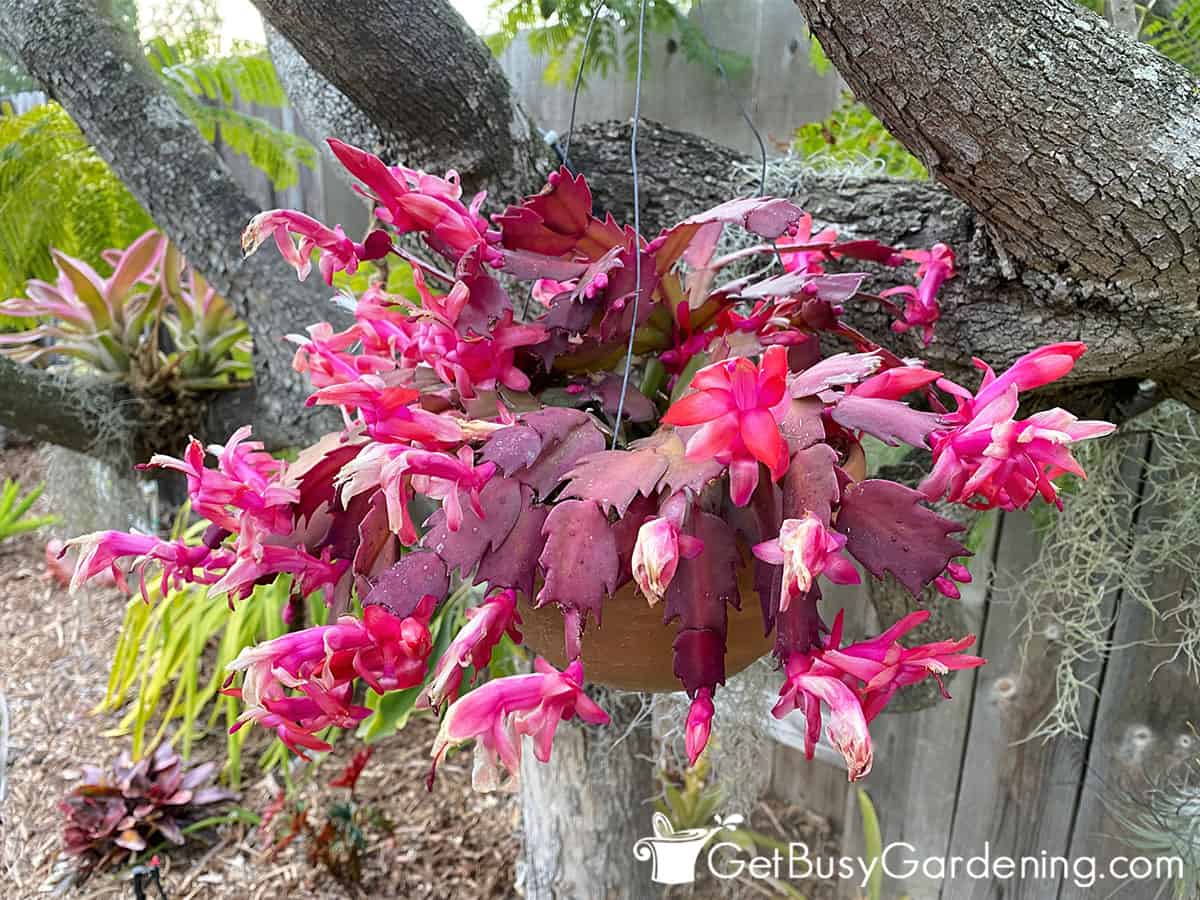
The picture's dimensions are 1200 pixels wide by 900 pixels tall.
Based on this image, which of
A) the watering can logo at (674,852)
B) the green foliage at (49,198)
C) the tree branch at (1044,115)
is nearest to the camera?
the tree branch at (1044,115)

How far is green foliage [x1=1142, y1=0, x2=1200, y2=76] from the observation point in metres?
0.93

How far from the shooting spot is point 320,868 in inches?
67.7

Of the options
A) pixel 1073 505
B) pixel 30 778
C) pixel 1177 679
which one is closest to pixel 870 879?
pixel 1177 679

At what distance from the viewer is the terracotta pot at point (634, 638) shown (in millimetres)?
575

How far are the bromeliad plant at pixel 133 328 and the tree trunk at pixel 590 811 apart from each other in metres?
0.88

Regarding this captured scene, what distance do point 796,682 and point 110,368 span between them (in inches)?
57.2

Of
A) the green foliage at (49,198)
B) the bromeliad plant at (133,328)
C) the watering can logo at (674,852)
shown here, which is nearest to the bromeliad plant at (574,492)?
the watering can logo at (674,852)

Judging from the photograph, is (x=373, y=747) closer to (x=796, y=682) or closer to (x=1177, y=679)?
(x=1177, y=679)

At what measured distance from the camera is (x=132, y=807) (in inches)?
64.3

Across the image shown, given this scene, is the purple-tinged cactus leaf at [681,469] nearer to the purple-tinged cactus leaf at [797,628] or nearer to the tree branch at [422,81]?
the purple-tinged cactus leaf at [797,628]

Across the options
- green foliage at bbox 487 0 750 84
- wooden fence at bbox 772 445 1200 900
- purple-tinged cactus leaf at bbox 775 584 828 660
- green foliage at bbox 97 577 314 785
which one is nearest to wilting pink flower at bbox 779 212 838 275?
purple-tinged cactus leaf at bbox 775 584 828 660

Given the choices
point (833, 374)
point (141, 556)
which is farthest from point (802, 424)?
point (141, 556)

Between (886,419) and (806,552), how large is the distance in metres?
0.13

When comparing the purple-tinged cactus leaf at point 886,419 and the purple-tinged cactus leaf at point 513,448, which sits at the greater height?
the purple-tinged cactus leaf at point 886,419
